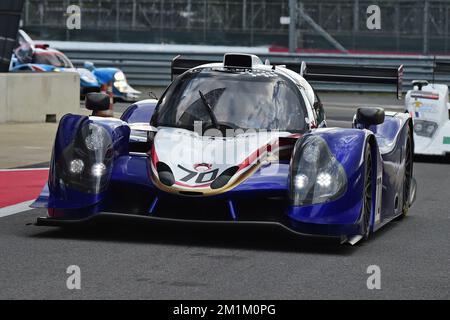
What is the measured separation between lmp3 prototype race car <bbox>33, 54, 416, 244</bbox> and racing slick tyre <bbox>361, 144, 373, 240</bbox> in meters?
0.01

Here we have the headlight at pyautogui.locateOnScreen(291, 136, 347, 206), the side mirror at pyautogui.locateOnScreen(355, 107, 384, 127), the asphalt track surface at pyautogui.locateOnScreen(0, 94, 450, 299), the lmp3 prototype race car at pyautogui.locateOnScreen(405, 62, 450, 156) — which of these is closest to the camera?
the asphalt track surface at pyautogui.locateOnScreen(0, 94, 450, 299)

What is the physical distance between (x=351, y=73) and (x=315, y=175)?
121 inches

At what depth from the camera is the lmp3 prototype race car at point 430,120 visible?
16.9m

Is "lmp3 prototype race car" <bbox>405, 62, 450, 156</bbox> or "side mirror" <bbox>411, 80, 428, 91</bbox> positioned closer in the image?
"lmp3 prototype race car" <bbox>405, 62, 450, 156</bbox>

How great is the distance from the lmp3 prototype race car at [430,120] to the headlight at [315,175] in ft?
27.4

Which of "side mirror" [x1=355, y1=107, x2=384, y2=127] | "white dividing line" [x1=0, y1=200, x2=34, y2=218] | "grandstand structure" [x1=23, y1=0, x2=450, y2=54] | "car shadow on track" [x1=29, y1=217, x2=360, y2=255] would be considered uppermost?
"grandstand structure" [x1=23, y1=0, x2=450, y2=54]

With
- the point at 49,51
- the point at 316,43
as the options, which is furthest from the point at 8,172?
Result: the point at 316,43

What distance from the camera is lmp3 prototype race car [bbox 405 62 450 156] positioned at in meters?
16.9

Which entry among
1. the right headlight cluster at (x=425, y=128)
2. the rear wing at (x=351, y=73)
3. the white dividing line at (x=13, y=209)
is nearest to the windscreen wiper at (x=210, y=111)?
the white dividing line at (x=13, y=209)

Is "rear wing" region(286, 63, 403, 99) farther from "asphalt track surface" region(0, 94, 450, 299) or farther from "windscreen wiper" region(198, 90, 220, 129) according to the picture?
"windscreen wiper" region(198, 90, 220, 129)

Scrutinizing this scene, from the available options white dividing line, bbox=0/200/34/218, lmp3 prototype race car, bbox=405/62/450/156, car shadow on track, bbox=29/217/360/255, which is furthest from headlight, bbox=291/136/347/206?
lmp3 prototype race car, bbox=405/62/450/156

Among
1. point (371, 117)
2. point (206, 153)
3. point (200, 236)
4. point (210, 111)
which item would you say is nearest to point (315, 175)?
point (206, 153)

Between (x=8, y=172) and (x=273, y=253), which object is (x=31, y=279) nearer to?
(x=273, y=253)

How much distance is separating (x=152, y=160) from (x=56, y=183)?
27.9 inches
